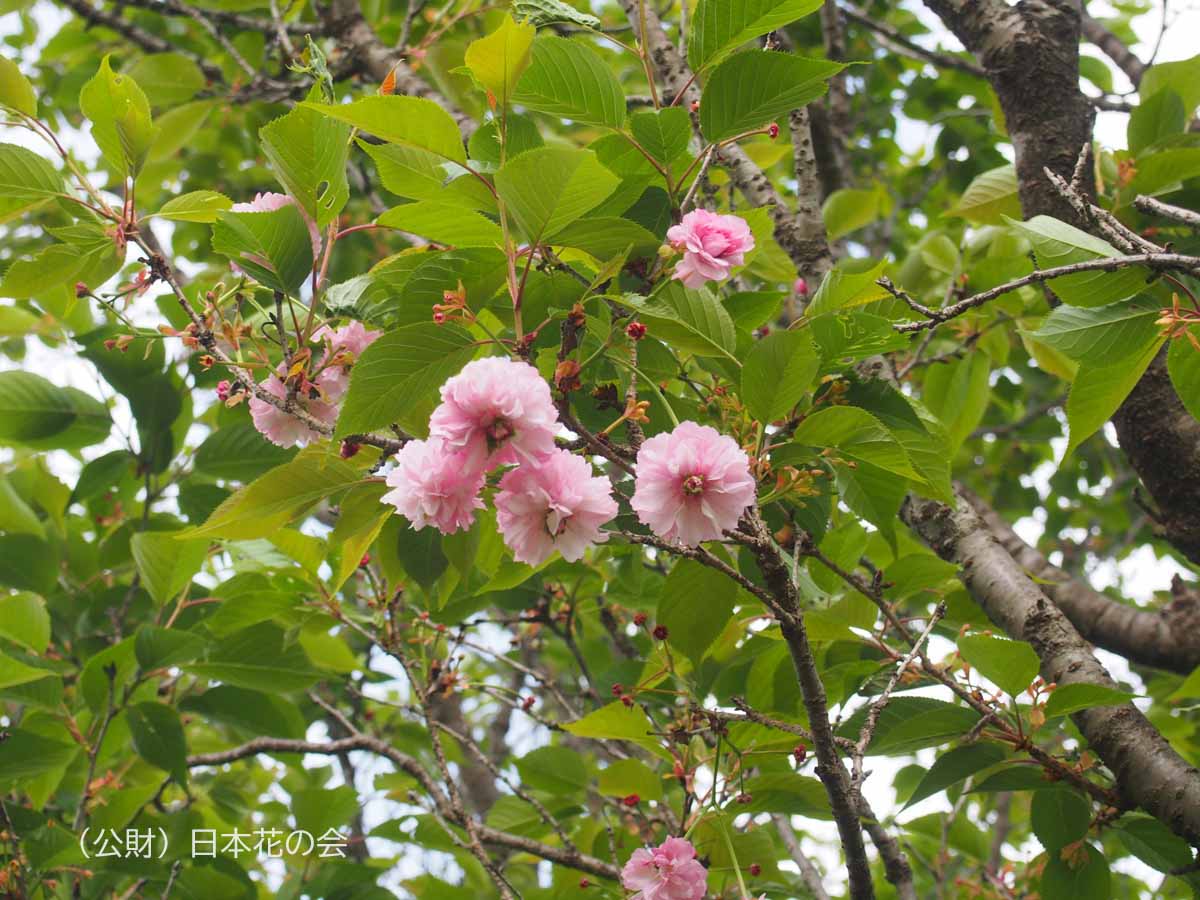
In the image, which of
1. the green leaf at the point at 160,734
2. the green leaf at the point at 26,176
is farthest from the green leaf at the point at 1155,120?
the green leaf at the point at 160,734

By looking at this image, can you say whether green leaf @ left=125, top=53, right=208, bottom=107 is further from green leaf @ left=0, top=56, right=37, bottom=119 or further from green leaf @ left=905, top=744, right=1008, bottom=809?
green leaf @ left=905, top=744, right=1008, bottom=809

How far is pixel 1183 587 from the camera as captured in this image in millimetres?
1821

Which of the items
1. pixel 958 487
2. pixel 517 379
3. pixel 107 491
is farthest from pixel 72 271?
pixel 958 487

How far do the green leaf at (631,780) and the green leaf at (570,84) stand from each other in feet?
2.86

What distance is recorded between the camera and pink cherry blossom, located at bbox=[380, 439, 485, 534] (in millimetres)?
860

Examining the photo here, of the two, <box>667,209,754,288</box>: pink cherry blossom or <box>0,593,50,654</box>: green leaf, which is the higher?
<box>667,209,754,288</box>: pink cherry blossom

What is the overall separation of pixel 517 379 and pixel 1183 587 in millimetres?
1527

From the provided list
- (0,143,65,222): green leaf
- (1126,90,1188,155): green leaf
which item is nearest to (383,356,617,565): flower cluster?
(0,143,65,222): green leaf

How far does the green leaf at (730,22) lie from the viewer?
1012 mm

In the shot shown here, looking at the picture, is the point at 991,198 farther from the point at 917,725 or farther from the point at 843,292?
the point at 917,725

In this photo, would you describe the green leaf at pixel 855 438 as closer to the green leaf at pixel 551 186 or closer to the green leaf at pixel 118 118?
the green leaf at pixel 551 186

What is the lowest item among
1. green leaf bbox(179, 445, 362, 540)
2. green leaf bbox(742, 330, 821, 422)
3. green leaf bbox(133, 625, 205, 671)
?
green leaf bbox(133, 625, 205, 671)

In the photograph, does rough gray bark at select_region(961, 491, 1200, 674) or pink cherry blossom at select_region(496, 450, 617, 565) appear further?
rough gray bark at select_region(961, 491, 1200, 674)

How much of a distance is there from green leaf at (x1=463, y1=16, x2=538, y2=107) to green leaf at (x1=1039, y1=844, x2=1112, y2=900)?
1.14m
